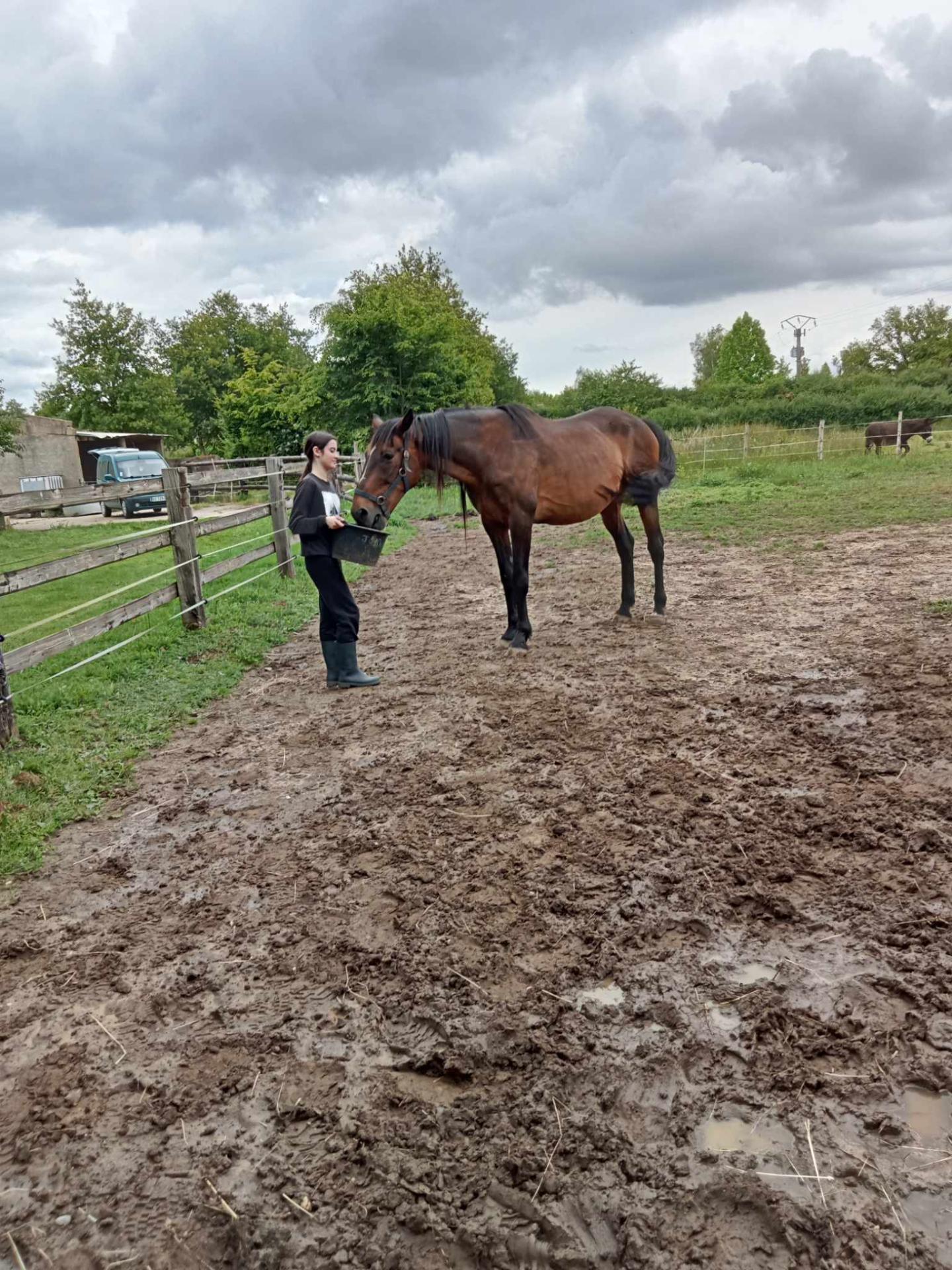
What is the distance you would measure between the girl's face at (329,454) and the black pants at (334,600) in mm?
608

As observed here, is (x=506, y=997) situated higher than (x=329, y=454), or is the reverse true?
(x=329, y=454)

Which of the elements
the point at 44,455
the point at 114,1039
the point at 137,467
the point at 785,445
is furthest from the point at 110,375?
the point at 114,1039

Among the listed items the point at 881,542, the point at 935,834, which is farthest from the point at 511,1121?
the point at 881,542

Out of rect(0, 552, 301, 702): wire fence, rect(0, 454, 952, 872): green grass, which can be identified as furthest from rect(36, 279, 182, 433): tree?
rect(0, 552, 301, 702): wire fence

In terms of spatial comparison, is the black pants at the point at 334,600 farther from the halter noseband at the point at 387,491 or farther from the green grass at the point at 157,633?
the green grass at the point at 157,633

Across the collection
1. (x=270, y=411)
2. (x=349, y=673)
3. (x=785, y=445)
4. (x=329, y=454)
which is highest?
(x=270, y=411)

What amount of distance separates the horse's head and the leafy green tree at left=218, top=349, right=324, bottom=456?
22797 mm

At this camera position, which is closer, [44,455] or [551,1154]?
[551,1154]

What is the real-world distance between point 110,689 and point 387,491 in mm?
2295

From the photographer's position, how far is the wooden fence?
414 cm

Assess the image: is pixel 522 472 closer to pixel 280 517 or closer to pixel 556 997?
pixel 556 997

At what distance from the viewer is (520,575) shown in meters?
5.55

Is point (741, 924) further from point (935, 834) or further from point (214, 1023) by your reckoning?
point (214, 1023)

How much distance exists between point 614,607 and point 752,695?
249cm
